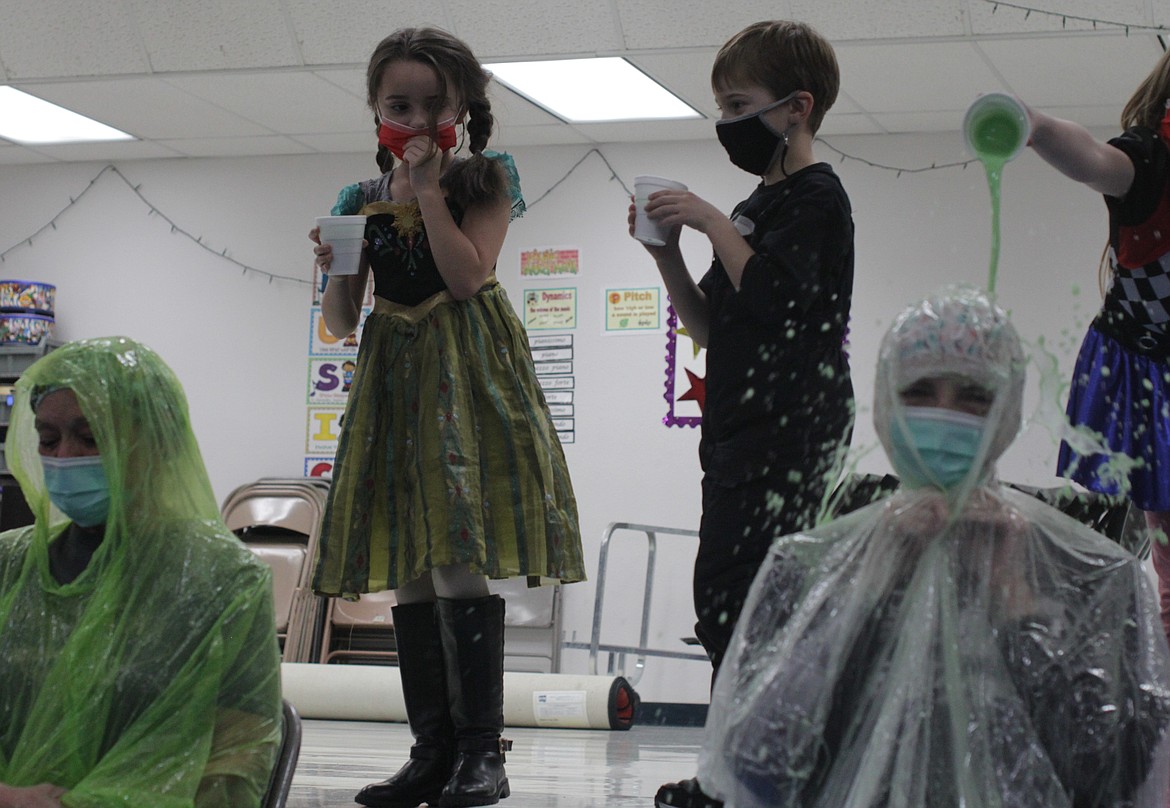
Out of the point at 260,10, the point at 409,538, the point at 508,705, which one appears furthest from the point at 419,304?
the point at 260,10

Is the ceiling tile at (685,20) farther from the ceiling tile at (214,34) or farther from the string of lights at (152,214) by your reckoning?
the string of lights at (152,214)

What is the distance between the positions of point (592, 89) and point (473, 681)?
12.7 feet

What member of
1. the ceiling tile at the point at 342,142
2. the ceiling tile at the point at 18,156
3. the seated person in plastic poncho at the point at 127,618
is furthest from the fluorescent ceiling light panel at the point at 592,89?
the seated person in plastic poncho at the point at 127,618

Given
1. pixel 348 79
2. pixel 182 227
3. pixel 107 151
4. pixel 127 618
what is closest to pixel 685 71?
pixel 348 79

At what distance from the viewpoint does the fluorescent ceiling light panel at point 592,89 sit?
217 inches

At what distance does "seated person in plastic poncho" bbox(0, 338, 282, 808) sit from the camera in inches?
62.2

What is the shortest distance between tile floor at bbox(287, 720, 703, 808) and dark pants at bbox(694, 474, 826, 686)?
2.18 ft

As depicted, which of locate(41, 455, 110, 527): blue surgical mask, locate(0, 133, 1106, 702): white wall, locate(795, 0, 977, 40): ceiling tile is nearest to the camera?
locate(41, 455, 110, 527): blue surgical mask

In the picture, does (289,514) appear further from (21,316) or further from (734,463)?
(734,463)

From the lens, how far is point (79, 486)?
170 cm

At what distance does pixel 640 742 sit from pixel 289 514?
2506 mm

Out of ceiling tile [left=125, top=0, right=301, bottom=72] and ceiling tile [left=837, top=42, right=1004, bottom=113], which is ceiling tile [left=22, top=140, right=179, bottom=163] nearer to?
ceiling tile [left=125, top=0, right=301, bottom=72]

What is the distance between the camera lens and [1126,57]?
515cm

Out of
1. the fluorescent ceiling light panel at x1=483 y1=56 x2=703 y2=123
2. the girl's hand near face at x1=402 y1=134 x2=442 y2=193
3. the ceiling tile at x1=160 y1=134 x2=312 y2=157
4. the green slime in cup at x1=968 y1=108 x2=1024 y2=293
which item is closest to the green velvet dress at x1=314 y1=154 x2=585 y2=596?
the girl's hand near face at x1=402 y1=134 x2=442 y2=193
